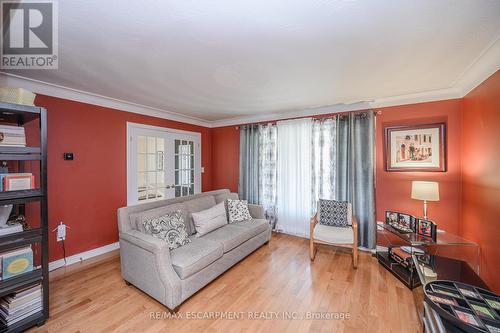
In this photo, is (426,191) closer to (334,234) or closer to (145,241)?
(334,234)

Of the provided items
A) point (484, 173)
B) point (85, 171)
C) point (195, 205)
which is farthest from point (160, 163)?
point (484, 173)

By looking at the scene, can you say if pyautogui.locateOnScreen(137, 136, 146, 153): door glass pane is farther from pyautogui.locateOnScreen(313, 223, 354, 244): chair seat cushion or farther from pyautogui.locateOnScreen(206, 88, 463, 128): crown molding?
pyautogui.locateOnScreen(313, 223, 354, 244): chair seat cushion

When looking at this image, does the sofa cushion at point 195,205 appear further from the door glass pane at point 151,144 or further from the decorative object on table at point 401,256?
the decorative object on table at point 401,256

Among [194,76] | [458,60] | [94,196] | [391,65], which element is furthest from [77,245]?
[458,60]

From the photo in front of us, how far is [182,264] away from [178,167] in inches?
103

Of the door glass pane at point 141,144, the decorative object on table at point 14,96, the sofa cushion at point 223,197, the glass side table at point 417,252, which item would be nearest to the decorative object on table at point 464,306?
the glass side table at point 417,252

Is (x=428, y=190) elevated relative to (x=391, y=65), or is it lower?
lower

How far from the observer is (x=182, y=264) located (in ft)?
6.57

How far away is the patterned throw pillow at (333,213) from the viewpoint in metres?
3.20

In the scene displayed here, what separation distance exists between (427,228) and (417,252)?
321 millimetres

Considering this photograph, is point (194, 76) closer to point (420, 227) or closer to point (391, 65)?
point (391, 65)

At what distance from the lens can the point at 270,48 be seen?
5.77ft

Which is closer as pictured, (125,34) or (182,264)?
(125,34)

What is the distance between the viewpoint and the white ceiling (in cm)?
132
